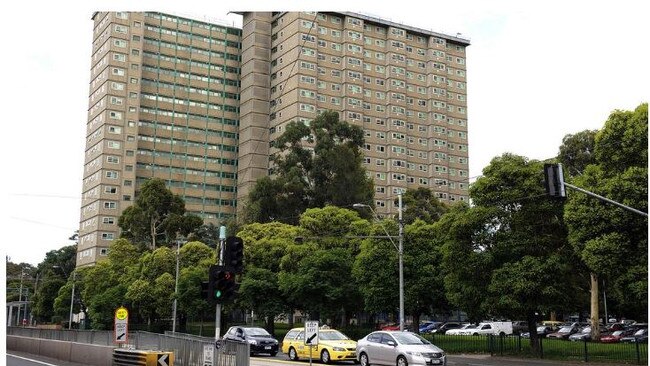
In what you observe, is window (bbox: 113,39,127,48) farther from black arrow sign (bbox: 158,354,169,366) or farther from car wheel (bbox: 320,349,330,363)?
black arrow sign (bbox: 158,354,169,366)

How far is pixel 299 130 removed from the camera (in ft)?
244

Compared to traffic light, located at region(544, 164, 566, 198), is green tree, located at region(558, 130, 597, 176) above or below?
above

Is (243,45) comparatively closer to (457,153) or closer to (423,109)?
(423,109)

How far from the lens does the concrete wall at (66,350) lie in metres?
23.9

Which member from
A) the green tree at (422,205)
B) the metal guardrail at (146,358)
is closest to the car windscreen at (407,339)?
the metal guardrail at (146,358)

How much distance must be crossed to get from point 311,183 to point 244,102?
50.1 metres

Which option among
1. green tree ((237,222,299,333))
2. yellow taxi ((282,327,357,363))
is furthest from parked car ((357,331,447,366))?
green tree ((237,222,299,333))

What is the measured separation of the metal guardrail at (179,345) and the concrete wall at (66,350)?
381mm

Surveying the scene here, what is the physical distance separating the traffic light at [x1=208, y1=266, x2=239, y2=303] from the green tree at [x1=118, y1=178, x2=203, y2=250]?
62356mm

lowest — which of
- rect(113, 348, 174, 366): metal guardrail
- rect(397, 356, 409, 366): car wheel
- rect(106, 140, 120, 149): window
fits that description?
rect(397, 356, 409, 366): car wheel

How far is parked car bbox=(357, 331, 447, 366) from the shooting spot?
75.4 feet

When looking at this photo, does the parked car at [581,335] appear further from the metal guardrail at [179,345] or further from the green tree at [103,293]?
the green tree at [103,293]

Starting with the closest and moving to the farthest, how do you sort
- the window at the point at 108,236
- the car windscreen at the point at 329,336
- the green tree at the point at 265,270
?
the car windscreen at the point at 329,336, the green tree at the point at 265,270, the window at the point at 108,236

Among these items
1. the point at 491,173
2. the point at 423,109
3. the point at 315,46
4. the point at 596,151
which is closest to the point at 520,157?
the point at 491,173
